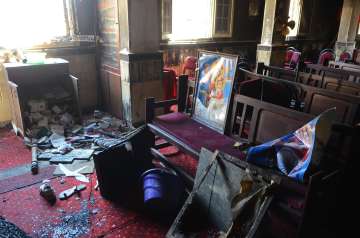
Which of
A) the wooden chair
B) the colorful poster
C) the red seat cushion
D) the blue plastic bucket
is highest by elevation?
the wooden chair

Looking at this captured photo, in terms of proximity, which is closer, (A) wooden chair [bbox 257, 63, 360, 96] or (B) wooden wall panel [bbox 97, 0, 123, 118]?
(A) wooden chair [bbox 257, 63, 360, 96]

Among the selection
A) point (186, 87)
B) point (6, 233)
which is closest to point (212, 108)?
point (186, 87)

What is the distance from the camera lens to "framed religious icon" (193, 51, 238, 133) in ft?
9.37

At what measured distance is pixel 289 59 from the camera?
287 inches

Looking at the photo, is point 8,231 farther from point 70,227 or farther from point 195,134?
point 195,134

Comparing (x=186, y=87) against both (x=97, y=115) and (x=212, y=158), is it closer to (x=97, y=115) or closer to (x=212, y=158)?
(x=212, y=158)

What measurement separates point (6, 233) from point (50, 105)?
2972 mm

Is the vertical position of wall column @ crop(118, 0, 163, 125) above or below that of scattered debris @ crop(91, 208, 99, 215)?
above

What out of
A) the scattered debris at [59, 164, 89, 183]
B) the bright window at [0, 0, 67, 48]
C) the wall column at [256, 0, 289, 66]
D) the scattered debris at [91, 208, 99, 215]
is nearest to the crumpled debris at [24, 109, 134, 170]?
the scattered debris at [59, 164, 89, 183]

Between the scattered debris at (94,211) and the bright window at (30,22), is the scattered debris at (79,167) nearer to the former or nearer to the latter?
the scattered debris at (94,211)

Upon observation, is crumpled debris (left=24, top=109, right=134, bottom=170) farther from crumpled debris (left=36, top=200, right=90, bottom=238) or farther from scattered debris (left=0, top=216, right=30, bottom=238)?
scattered debris (left=0, top=216, right=30, bottom=238)

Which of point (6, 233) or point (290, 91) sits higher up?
point (290, 91)

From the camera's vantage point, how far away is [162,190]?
8.27 ft

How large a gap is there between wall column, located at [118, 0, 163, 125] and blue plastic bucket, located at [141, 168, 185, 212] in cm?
189
